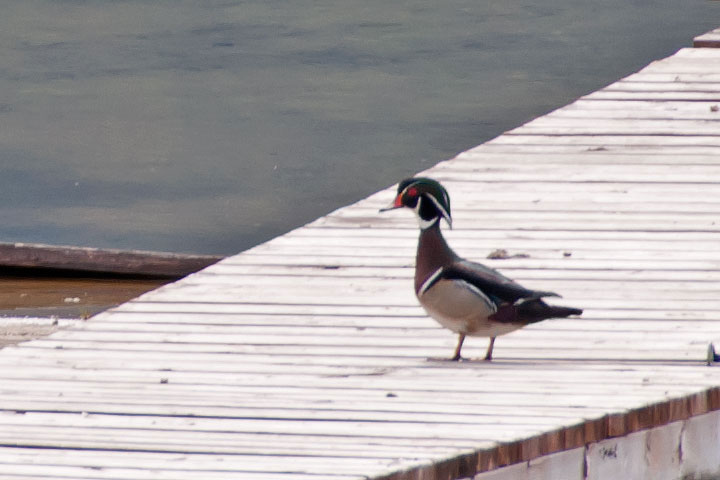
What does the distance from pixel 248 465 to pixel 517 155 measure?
4068mm

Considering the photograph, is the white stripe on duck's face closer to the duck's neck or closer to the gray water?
the duck's neck

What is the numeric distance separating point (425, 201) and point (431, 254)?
155 mm

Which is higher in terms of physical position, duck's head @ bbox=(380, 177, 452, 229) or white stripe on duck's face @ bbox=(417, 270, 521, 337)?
duck's head @ bbox=(380, 177, 452, 229)

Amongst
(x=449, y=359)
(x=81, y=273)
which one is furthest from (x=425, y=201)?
(x=81, y=273)

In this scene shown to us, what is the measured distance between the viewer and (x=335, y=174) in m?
12.4

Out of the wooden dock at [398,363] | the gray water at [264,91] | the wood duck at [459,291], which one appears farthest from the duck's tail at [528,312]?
the gray water at [264,91]

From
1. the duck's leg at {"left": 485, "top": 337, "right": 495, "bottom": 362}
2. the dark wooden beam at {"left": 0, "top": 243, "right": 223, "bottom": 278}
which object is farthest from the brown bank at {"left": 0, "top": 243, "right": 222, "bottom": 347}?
the duck's leg at {"left": 485, "top": 337, "right": 495, "bottom": 362}

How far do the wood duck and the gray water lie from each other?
281 inches

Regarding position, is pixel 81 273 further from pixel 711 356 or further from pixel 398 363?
pixel 711 356

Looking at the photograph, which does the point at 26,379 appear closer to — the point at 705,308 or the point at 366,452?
the point at 366,452

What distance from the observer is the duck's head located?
4520 millimetres

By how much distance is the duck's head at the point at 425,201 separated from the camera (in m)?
4.52

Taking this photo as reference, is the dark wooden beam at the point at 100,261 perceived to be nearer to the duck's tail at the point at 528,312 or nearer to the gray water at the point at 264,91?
the gray water at the point at 264,91

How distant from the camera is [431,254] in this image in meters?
4.50
